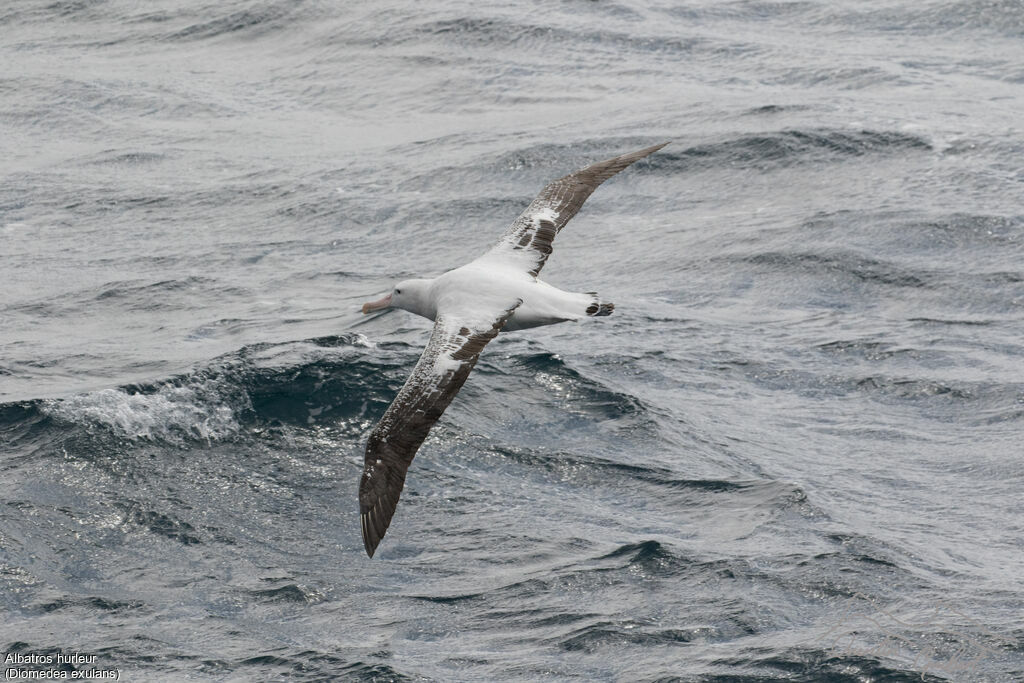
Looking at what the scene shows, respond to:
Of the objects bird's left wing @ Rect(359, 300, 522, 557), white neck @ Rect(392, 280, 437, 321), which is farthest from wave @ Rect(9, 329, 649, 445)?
bird's left wing @ Rect(359, 300, 522, 557)

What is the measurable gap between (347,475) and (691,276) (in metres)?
7.39

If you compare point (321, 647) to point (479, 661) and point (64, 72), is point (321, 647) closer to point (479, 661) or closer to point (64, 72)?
point (479, 661)

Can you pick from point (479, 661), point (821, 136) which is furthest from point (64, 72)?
point (479, 661)

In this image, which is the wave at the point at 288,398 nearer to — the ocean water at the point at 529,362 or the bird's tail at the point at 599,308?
the ocean water at the point at 529,362

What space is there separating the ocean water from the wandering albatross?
62.5 inches

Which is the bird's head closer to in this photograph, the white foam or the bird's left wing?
the bird's left wing

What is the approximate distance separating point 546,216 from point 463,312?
268cm

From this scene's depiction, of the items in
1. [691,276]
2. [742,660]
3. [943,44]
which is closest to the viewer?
[742,660]

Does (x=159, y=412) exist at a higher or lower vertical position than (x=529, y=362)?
higher

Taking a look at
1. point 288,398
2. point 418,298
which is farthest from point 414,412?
point 288,398

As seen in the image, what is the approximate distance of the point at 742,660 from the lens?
1163 centimetres

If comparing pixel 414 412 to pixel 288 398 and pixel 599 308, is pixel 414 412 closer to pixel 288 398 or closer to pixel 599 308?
pixel 599 308

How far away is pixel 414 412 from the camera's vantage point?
1185 centimetres

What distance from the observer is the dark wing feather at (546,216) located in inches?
587
